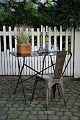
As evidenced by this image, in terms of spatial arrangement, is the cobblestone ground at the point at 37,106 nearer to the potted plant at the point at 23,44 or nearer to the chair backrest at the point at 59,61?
the chair backrest at the point at 59,61

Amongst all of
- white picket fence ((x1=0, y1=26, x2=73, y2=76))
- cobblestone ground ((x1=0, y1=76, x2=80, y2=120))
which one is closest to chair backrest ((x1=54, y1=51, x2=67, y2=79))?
cobblestone ground ((x1=0, y1=76, x2=80, y2=120))

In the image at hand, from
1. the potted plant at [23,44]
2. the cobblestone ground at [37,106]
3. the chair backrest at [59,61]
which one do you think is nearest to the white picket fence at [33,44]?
the cobblestone ground at [37,106]

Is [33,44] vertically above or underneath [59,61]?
above

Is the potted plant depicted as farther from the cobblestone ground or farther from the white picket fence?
the white picket fence

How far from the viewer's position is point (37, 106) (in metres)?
4.31

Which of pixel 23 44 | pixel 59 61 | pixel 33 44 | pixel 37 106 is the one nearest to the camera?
pixel 59 61

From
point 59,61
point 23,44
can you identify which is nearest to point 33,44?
point 23,44

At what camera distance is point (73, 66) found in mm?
6438

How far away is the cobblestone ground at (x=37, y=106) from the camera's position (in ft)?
12.7

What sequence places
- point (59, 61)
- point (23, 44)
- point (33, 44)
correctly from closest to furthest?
point (59, 61), point (23, 44), point (33, 44)

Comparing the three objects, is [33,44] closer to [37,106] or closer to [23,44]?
[23,44]

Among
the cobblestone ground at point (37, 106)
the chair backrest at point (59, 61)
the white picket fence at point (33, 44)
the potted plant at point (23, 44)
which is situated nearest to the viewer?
the cobblestone ground at point (37, 106)

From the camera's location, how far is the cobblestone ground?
3869 mm

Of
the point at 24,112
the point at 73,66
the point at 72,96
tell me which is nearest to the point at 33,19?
the point at 73,66
